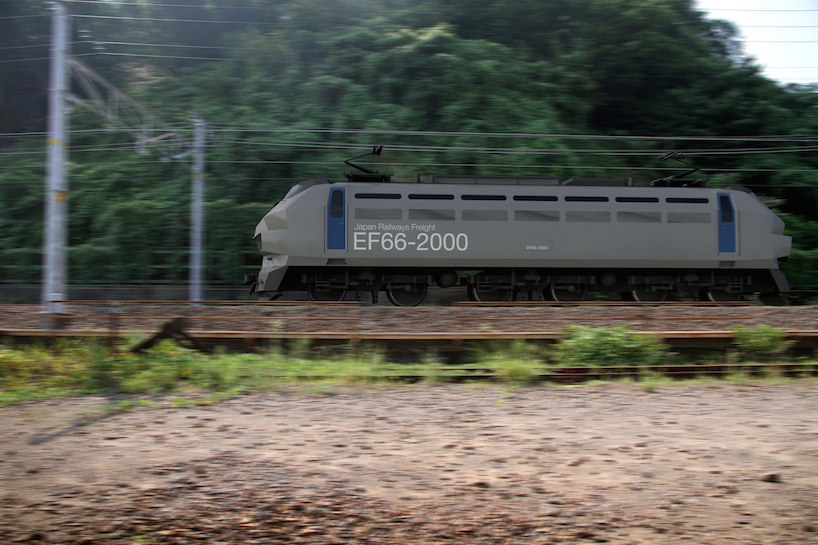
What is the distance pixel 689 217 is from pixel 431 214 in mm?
6705

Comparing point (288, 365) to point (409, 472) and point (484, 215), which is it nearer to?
point (409, 472)

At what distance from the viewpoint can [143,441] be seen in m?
5.34

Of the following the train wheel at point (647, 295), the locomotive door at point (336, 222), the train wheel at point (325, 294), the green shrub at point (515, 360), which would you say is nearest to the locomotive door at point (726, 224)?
the train wheel at point (647, 295)

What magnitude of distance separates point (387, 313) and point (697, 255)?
8.69 metres

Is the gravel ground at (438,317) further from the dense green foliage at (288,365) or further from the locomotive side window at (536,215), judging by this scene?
the locomotive side window at (536,215)

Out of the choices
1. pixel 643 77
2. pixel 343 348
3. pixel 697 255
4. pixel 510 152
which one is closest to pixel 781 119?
pixel 643 77

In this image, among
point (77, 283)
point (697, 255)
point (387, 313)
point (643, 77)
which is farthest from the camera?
point (643, 77)

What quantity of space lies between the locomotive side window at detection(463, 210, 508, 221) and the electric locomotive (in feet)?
0.08

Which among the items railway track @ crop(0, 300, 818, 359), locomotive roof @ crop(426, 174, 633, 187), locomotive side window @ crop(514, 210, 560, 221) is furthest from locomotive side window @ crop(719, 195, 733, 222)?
locomotive side window @ crop(514, 210, 560, 221)

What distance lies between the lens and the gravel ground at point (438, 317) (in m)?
11.5

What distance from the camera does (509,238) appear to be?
50.4 ft

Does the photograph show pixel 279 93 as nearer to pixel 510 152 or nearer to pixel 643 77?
pixel 510 152

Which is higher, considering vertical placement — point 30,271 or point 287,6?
point 287,6

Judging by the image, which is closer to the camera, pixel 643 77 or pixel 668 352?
pixel 668 352
